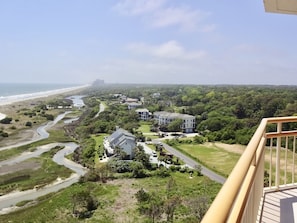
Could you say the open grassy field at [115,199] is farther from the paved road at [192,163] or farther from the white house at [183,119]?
the white house at [183,119]

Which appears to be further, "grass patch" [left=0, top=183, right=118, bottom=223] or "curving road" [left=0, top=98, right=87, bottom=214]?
"curving road" [left=0, top=98, right=87, bottom=214]

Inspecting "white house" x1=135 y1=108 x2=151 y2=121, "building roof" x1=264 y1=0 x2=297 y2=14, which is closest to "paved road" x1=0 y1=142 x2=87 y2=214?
"white house" x1=135 y1=108 x2=151 y2=121

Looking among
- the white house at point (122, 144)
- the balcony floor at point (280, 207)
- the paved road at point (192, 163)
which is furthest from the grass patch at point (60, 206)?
the balcony floor at point (280, 207)

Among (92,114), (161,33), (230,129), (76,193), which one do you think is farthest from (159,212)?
(161,33)

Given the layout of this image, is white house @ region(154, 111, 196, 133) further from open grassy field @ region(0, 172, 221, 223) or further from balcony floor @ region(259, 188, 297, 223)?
balcony floor @ region(259, 188, 297, 223)

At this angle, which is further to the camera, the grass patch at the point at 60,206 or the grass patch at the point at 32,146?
the grass patch at the point at 32,146

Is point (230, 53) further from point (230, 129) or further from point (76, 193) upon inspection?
point (76, 193)
